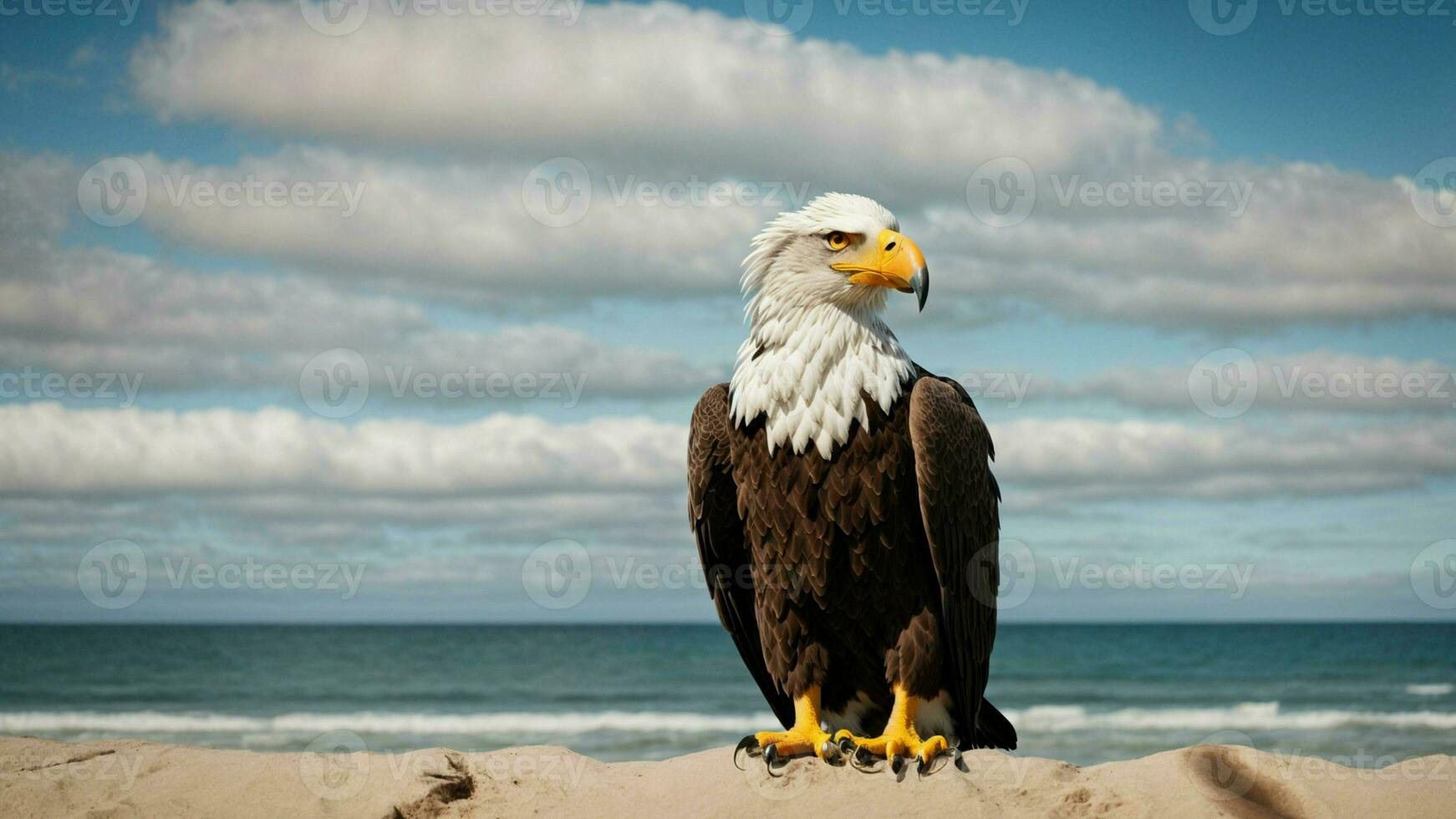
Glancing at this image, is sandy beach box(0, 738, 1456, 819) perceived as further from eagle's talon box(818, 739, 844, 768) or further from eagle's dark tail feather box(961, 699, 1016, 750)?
eagle's dark tail feather box(961, 699, 1016, 750)

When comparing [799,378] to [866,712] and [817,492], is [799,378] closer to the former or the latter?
[817,492]

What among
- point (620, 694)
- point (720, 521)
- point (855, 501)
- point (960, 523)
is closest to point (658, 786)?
point (720, 521)

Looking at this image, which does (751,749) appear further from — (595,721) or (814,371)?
(595,721)

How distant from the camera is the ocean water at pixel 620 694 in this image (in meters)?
18.7

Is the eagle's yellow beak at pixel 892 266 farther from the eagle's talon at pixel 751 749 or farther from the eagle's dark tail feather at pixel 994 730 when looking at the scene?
the eagle's dark tail feather at pixel 994 730

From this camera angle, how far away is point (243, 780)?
5371 millimetres

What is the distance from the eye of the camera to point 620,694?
24.9 metres

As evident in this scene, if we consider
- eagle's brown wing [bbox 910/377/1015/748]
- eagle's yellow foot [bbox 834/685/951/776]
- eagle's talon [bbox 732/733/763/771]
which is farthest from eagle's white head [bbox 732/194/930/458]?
eagle's talon [bbox 732/733/763/771]

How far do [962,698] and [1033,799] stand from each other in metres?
A: 0.88

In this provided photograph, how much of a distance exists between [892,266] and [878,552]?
1.31m

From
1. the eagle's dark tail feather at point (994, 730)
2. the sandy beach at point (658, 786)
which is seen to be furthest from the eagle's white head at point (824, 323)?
the eagle's dark tail feather at point (994, 730)

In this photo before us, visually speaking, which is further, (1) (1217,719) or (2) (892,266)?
(1) (1217,719)

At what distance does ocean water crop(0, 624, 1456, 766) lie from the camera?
18.7 metres

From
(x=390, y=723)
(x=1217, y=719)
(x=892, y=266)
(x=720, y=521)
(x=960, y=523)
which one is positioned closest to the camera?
(x=892, y=266)
